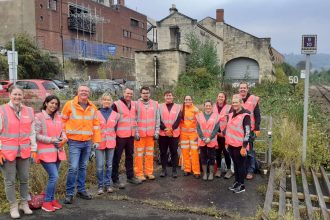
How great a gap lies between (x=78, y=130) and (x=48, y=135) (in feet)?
1.70

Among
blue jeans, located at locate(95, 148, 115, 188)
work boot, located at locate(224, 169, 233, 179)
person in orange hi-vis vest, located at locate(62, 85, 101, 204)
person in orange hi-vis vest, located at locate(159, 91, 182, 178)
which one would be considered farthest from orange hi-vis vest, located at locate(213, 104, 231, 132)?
person in orange hi-vis vest, located at locate(62, 85, 101, 204)

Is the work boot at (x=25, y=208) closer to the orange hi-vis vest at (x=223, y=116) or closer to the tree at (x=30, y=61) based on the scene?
the orange hi-vis vest at (x=223, y=116)

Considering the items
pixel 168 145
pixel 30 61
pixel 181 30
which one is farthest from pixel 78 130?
pixel 181 30

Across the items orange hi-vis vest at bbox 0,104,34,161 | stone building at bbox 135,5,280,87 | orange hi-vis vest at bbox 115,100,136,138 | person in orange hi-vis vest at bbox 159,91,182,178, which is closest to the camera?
orange hi-vis vest at bbox 0,104,34,161

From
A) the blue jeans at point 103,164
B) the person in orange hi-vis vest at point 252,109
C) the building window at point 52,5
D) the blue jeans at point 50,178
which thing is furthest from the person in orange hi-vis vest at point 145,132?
the building window at point 52,5

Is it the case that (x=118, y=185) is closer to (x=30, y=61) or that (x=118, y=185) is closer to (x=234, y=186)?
(x=234, y=186)

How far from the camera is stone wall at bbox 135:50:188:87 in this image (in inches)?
A: 794

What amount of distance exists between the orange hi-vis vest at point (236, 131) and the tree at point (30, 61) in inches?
993

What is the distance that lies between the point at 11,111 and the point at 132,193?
2616mm

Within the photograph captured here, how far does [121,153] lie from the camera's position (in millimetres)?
7074

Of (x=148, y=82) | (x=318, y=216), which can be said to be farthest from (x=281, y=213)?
(x=148, y=82)

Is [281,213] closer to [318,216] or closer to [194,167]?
[318,216]

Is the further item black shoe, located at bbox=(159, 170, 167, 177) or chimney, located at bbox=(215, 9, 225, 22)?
chimney, located at bbox=(215, 9, 225, 22)

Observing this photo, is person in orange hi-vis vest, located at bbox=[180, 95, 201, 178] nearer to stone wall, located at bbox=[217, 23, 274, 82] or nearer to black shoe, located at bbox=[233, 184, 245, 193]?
black shoe, located at bbox=[233, 184, 245, 193]
